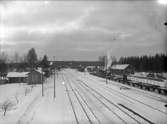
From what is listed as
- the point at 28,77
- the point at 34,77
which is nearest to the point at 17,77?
the point at 28,77

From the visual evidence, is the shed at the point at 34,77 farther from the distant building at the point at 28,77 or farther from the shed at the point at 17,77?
the shed at the point at 17,77

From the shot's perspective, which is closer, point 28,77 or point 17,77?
point 28,77

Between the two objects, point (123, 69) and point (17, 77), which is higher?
point (123, 69)

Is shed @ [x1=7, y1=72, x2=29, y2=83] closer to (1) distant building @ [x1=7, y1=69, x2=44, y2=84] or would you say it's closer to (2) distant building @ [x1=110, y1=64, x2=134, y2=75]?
(1) distant building @ [x1=7, y1=69, x2=44, y2=84]

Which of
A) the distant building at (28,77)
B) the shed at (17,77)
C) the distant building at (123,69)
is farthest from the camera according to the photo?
the distant building at (123,69)

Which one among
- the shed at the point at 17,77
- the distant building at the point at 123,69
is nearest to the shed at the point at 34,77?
the shed at the point at 17,77

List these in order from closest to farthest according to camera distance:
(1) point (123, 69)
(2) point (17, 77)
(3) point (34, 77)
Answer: (3) point (34, 77) < (2) point (17, 77) < (1) point (123, 69)

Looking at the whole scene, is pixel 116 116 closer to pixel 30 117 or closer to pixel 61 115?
pixel 61 115

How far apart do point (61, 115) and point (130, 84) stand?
78.0 ft

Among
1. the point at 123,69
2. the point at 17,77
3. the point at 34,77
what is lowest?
the point at 17,77

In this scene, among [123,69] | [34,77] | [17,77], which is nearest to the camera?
[34,77]

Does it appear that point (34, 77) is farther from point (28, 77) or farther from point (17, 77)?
point (17, 77)

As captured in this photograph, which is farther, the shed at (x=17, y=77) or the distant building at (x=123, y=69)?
the distant building at (x=123, y=69)

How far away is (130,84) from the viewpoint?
34219mm
